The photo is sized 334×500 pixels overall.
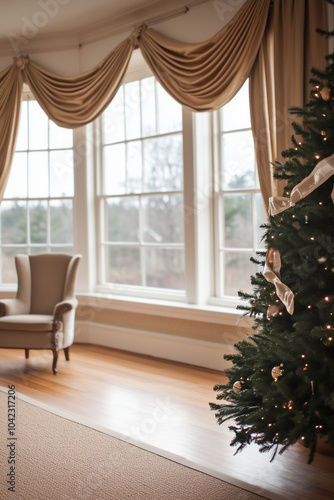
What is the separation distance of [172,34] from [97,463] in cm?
350

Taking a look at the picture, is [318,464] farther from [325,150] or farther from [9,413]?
[9,413]

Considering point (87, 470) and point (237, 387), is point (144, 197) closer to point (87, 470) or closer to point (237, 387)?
point (237, 387)

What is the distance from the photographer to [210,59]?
403cm

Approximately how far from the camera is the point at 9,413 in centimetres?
339

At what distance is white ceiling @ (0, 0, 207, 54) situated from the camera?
4.60m

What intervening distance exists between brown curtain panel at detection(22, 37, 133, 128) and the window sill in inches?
69.9

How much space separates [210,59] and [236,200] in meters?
1.14

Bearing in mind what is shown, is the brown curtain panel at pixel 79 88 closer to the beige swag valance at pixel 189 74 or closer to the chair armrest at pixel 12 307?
the beige swag valance at pixel 189 74

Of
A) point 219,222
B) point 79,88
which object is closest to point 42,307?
point 219,222

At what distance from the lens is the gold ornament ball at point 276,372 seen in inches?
93.9

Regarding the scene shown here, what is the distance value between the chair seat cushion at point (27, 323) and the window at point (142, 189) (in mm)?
1147

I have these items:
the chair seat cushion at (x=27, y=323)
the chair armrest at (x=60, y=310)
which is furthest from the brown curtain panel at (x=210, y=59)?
the chair seat cushion at (x=27, y=323)

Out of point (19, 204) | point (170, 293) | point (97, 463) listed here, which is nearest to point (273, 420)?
point (97, 463)

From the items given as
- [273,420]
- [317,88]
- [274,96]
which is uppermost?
[274,96]
